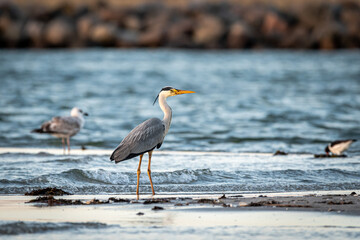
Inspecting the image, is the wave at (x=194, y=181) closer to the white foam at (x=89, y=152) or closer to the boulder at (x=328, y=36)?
the white foam at (x=89, y=152)

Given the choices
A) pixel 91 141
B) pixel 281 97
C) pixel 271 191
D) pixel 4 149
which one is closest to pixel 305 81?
pixel 281 97

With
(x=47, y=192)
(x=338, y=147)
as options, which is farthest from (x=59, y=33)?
(x=47, y=192)

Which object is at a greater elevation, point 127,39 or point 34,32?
point 34,32

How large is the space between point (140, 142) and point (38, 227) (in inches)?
121

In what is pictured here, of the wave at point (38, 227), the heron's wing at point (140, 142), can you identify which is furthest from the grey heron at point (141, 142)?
the wave at point (38, 227)

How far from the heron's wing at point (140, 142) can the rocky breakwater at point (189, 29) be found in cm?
4891

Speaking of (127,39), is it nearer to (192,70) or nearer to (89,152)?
(192,70)

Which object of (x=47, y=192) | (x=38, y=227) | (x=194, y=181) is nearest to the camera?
(x=38, y=227)

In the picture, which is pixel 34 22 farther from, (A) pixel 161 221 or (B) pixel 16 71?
(A) pixel 161 221

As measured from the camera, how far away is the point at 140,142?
32.0 feet

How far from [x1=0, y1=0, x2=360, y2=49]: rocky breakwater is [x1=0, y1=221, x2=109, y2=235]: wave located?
2047 inches

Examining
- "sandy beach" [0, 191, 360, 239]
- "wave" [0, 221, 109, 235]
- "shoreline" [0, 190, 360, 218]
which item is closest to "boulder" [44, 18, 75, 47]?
"shoreline" [0, 190, 360, 218]

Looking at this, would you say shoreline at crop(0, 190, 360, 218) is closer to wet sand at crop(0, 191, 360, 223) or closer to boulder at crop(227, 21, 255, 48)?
wet sand at crop(0, 191, 360, 223)

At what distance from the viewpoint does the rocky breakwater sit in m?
59.5
